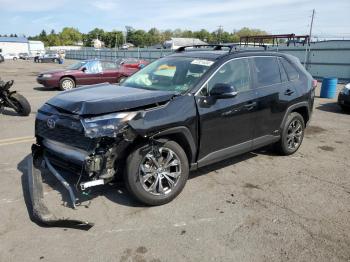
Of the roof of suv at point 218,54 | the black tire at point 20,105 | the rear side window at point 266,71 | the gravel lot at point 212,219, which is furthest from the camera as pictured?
the black tire at point 20,105

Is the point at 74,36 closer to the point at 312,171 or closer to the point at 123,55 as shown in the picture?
the point at 123,55

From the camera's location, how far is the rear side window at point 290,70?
593 cm

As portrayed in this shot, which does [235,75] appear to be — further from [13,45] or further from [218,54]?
[13,45]

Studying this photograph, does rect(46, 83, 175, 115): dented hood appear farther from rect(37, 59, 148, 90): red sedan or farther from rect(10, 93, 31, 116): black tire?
rect(37, 59, 148, 90): red sedan

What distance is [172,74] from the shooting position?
504 centimetres

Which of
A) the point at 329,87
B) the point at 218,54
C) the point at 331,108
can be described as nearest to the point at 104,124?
the point at 218,54

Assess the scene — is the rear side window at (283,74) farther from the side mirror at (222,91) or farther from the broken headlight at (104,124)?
the broken headlight at (104,124)

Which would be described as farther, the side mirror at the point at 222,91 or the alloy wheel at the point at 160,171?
the side mirror at the point at 222,91

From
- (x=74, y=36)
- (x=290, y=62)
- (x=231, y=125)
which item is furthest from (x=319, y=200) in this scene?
(x=74, y=36)

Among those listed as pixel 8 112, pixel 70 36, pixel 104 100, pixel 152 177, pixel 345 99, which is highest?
pixel 70 36

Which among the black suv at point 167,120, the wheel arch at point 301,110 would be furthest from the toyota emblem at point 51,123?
the wheel arch at point 301,110

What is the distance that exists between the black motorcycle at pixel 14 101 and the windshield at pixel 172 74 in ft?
17.3

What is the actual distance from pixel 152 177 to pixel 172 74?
164 cm

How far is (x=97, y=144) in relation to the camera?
378 centimetres
